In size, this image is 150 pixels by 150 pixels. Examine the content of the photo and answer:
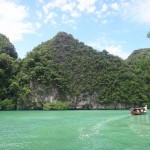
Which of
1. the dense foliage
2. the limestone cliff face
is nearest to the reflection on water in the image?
the dense foliage

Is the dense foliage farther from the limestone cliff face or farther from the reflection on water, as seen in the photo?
the reflection on water

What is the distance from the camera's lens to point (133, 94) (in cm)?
5631

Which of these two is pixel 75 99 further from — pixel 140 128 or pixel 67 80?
pixel 140 128

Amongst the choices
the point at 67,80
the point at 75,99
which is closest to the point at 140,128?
the point at 75,99

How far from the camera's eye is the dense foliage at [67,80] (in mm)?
53300

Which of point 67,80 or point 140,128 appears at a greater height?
point 67,80

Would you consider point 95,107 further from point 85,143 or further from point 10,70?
point 85,143

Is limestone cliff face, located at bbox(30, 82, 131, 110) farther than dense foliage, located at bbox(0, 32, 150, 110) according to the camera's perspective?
Yes

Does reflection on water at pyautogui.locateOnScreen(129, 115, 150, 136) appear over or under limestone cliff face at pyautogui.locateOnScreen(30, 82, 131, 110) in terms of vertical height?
under

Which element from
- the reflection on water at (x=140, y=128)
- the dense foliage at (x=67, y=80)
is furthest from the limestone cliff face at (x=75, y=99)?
the reflection on water at (x=140, y=128)

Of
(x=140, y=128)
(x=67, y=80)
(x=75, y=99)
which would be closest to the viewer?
(x=140, y=128)

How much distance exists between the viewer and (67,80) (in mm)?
58156

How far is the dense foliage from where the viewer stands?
53.3m

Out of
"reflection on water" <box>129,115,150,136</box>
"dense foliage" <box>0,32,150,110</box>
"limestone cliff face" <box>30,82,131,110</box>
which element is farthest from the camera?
"limestone cliff face" <box>30,82,131,110</box>
